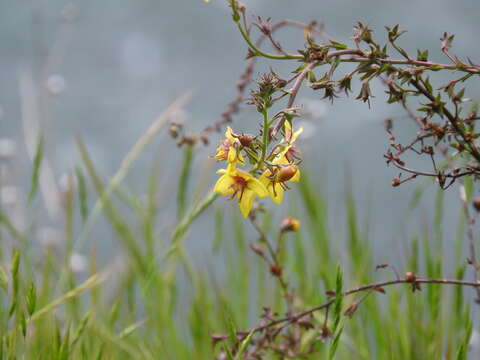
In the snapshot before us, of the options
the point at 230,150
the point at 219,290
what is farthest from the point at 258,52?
the point at 219,290

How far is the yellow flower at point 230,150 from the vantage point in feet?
2.52

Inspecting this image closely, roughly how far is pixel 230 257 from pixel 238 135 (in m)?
1.29

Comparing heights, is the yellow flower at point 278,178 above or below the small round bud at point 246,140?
below

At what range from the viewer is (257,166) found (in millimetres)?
761

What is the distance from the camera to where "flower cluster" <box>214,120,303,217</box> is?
2.48 ft

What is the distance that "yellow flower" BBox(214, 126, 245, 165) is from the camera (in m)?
0.77

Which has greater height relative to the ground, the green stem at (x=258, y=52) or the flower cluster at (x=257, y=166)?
the green stem at (x=258, y=52)

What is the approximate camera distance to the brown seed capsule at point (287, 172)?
2.48ft

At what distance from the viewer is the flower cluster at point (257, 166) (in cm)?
76

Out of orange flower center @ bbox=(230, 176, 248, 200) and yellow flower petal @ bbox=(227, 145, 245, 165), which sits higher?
yellow flower petal @ bbox=(227, 145, 245, 165)

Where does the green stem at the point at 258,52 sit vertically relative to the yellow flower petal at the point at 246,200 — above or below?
above

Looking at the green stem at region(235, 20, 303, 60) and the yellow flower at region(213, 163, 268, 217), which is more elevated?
the green stem at region(235, 20, 303, 60)

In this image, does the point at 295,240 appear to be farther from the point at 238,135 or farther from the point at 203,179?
the point at 238,135

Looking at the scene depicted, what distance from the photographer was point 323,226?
1917mm
